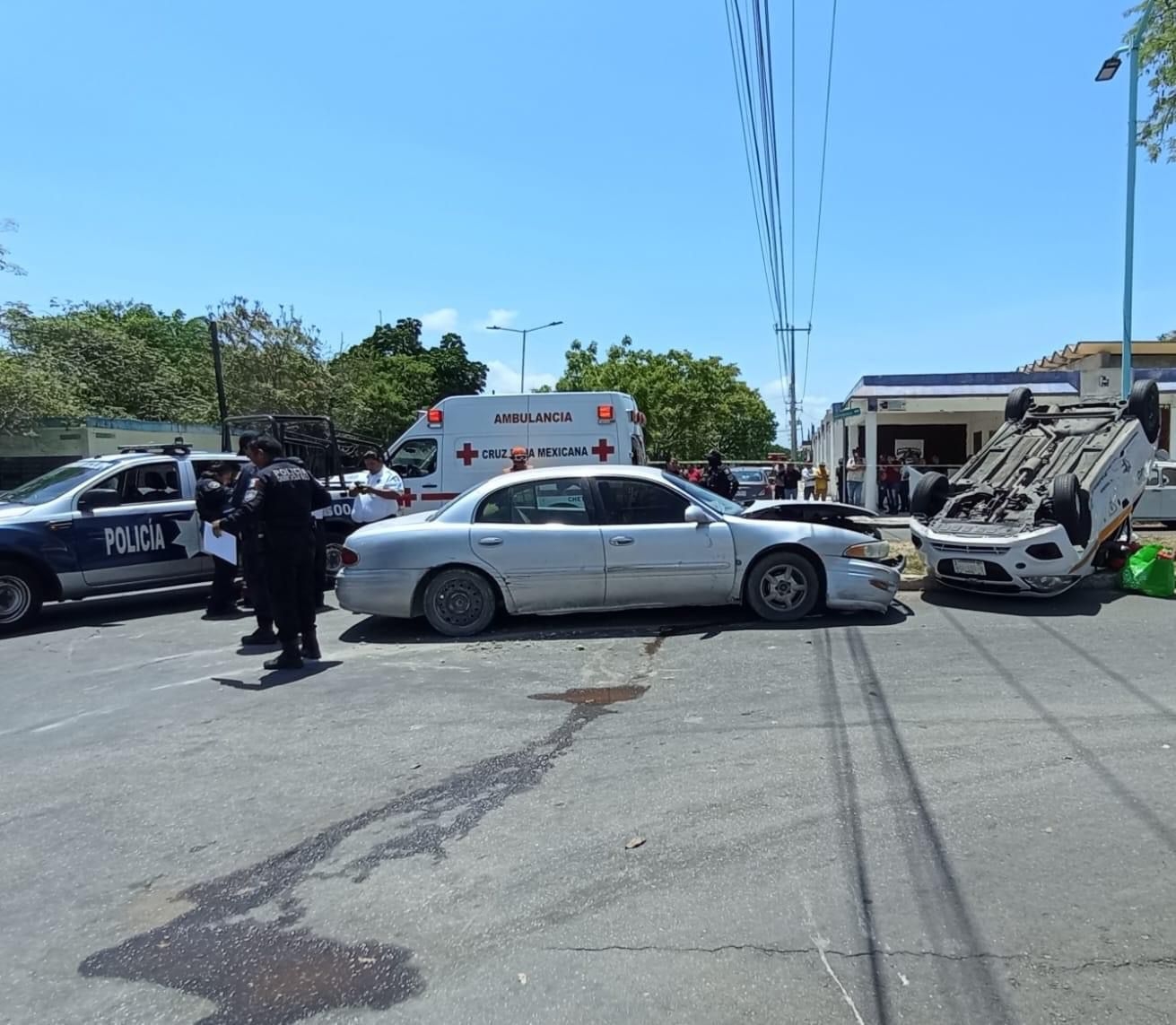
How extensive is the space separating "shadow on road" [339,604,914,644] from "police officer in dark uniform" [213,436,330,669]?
1200 millimetres

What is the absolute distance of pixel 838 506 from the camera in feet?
27.5

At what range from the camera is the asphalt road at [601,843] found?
276cm

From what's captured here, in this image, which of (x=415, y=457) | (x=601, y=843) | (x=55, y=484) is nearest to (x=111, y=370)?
(x=415, y=457)

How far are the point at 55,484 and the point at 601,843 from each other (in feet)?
27.1

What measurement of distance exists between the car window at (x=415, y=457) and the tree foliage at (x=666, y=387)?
3241 cm

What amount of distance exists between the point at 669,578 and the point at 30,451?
2227 cm

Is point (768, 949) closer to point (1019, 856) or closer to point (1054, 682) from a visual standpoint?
point (1019, 856)

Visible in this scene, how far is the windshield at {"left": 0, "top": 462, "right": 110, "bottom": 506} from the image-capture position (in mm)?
9148

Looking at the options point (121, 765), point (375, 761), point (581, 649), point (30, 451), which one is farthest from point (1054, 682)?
point (30, 451)

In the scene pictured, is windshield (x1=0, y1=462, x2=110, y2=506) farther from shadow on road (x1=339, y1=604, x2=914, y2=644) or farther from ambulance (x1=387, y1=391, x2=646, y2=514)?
ambulance (x1=387, y1=391, x2=646, y2=514)

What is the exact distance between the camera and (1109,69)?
13773 millimetres

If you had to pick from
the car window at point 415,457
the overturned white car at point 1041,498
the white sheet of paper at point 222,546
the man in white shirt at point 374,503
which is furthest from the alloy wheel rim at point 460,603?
the car window at point 415,457

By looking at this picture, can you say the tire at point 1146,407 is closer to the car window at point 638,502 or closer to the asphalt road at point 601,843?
the asphalt road at point 601,843

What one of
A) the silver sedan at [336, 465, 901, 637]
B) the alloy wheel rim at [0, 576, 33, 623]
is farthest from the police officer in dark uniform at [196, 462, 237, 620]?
the silver sedan at [336, 465, 901, 637]
